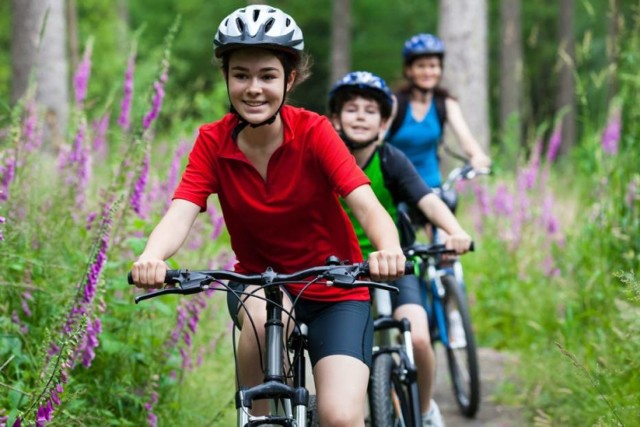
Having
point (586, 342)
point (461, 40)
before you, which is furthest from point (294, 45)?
point (461, 40)

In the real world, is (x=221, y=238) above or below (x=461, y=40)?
below

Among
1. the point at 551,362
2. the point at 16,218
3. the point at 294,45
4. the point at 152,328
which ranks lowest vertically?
the point at 551,362

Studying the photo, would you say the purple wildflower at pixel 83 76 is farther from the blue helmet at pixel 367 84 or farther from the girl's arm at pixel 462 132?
the girl's arm at pixel 462 132

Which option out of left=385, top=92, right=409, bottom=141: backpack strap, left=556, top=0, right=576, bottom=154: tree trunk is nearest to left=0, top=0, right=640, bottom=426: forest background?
left=385, top=92, right=409, bottom=141: backpack strap

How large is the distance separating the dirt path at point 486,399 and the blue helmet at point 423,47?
226 cm

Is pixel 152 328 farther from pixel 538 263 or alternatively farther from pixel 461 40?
pixel 461 40

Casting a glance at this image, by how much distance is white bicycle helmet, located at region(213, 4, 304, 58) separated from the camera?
354 cm

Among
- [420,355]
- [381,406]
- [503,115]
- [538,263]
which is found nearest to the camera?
[381,406]

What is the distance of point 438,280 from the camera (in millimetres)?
6555

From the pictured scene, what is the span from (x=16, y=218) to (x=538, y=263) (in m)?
5.09

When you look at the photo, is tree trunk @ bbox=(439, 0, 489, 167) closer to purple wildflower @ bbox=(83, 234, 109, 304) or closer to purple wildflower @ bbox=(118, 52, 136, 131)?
purple wildflower @ bbox=(118, 52, 136, 131)

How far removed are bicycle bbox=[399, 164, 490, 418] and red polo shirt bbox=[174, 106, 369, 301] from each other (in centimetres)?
250

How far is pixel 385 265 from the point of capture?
321cm

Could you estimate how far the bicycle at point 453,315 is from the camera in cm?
636
